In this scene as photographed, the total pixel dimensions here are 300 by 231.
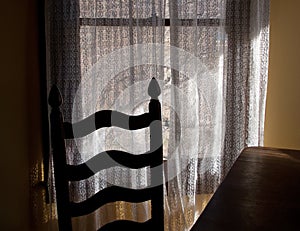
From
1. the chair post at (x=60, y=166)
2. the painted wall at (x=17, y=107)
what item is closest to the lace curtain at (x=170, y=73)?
the painted wall at (x=17, y=107)

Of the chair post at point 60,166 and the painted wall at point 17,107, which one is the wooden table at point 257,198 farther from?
the painted wall at point 17,107

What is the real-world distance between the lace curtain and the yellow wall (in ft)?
0.40

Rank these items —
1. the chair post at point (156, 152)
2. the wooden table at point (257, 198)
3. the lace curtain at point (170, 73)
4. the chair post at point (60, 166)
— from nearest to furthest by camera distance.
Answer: the wooden table at point (257, 198) < the chair post at point (60, 166) < the chair post at point (156, 152) < the lace curtain at point (170, 73)

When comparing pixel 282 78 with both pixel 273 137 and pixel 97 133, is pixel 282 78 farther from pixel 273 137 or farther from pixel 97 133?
pixel 97 133

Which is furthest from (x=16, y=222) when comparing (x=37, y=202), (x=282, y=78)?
(x=282, y=78)

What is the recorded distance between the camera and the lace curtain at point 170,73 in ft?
7.13

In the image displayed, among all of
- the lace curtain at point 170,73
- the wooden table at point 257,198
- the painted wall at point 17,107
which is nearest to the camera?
the wooden table at point 257,198

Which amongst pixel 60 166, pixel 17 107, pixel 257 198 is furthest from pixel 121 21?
pixel 257 198

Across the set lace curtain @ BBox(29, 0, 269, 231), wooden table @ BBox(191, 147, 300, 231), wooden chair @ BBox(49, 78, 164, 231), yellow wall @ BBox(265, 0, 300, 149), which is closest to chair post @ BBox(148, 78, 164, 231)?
wooden chair @ BBox(49, 78, 164, 231)

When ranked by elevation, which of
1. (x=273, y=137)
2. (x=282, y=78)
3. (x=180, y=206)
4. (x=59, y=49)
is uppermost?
(x=59, y=49)

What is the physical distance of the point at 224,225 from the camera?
0.88m

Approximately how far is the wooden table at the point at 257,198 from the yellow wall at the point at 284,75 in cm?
81

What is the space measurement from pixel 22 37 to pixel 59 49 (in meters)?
0.23

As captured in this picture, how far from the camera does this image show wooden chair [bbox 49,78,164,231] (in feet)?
4.11
